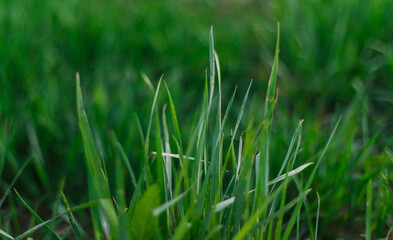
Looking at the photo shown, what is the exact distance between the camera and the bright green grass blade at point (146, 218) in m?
0.82

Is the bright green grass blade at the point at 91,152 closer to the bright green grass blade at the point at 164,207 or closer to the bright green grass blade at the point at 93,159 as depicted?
the bright green grass blade at the point at 93,159

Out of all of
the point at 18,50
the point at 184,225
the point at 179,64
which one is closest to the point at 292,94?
the point at 179,64

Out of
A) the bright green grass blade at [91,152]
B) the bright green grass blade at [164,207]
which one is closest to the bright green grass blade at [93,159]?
the bright green grass blade at [91,152]

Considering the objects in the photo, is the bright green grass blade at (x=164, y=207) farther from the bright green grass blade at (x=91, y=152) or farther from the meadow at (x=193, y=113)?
the bright green grass blade at (x=91, y=152)

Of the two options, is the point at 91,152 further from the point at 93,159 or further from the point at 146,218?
the point at 146,218

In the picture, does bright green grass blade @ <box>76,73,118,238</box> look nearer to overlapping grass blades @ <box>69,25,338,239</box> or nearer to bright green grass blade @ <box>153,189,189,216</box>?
overlapping grass blades @ <box>69,25,338,239</box>

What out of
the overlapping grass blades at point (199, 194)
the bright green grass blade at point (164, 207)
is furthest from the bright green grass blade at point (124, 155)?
the bright green grass blade at point (164, 207)

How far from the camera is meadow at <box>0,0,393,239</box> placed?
99 cm

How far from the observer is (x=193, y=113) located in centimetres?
171

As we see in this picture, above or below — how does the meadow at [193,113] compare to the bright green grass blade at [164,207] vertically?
below

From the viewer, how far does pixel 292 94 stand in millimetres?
1839

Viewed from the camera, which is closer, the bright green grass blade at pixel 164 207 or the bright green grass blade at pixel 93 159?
the bright green grass blade at pixel 164 207

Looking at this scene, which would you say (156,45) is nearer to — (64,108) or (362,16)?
(64,108)

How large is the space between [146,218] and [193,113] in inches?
34.8
